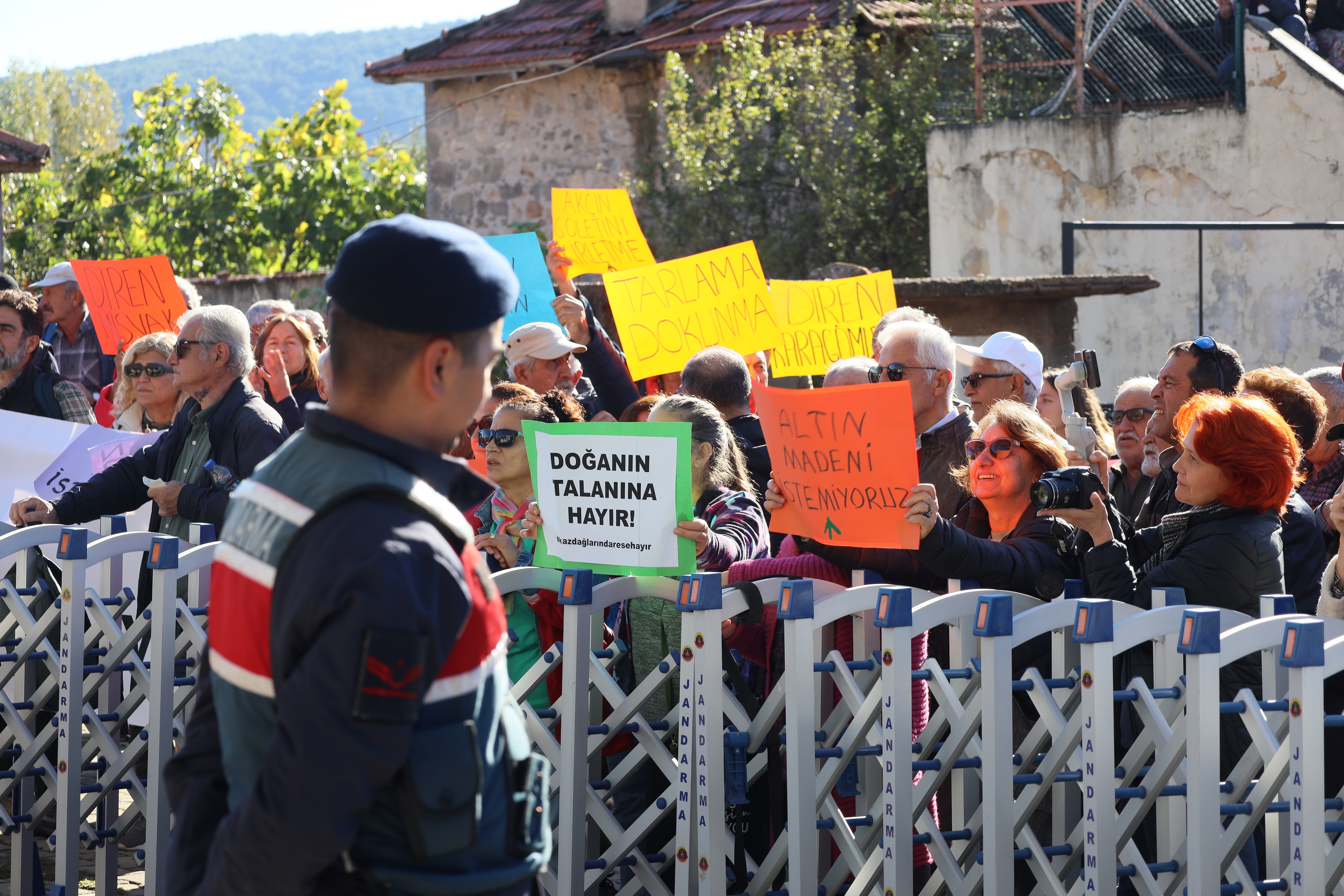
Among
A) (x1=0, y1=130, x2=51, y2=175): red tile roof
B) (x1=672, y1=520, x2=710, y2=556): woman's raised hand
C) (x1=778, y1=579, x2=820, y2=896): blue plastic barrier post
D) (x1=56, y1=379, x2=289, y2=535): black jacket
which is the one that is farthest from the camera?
(x1=0, y1=130, x2=51, y2=175): red tile roof

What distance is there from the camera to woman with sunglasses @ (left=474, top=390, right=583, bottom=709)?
4.66 meters

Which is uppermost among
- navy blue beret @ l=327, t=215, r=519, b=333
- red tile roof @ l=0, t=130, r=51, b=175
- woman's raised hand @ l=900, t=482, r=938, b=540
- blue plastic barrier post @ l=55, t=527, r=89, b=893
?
red tile roof @ l=0, t=130, r=51, b=175

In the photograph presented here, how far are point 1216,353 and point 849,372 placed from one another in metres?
1.36

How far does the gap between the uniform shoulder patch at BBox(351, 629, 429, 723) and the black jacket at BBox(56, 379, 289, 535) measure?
3598mm

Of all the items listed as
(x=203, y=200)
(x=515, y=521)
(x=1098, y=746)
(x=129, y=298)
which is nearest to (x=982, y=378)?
(x=515, y=521)

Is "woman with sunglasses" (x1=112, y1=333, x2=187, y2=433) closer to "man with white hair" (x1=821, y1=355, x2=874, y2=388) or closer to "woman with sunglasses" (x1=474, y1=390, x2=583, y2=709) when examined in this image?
"woman with sunglasses" (x1=474, y1=390, x2=583, y2=709)

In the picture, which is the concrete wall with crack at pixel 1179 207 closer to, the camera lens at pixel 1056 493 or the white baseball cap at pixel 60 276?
the white baseball cap at pixel 60 276

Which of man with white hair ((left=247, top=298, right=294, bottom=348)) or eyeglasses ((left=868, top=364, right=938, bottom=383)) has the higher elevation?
man with white hair ((left=247, top=298, right=294, bottom=348))

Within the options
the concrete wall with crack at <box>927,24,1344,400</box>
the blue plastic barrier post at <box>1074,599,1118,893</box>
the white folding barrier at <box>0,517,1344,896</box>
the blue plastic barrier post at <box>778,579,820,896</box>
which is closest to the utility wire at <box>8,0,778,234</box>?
the concrete wall with crack at <box>927,24,1344,400</box>

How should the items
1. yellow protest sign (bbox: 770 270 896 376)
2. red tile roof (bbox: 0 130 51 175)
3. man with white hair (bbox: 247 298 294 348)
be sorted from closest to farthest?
man with white hair (bbox: 247 298 294 348), yellow protest sign (bbox: 770 270 896 376), red tile roof (bbox: 0 130 51 175)

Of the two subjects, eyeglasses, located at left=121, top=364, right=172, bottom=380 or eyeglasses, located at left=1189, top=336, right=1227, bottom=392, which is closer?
eyeglasses, located at left=1189, top=336, right=1227, bottom=392

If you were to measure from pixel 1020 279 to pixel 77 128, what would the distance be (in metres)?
87.0

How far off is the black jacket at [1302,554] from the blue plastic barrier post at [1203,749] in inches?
57.5

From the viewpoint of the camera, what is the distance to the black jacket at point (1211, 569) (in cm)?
404
